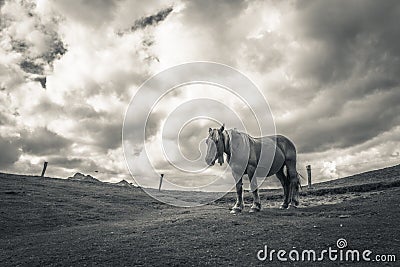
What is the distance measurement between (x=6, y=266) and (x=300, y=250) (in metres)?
8.25

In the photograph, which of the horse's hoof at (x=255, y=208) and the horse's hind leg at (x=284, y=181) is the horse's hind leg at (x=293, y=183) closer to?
the horse's hind leg at (x=284, y=181)

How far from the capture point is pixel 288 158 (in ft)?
49.6

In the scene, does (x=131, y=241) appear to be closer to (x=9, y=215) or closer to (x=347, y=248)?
(x=347, y=248)

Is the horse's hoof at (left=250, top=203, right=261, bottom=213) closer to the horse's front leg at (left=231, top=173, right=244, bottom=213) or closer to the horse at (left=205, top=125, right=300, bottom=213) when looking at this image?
the horse at (left=205, top=125, right=300, bottom=213)

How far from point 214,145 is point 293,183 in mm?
4359

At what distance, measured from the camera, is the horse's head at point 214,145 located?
1334cm

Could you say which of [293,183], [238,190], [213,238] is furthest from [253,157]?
[213,238]

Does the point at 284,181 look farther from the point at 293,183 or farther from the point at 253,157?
the point at 253,157

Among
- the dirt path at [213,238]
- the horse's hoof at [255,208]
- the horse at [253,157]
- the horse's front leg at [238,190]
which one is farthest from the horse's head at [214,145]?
the horse's hoof at [255,208]

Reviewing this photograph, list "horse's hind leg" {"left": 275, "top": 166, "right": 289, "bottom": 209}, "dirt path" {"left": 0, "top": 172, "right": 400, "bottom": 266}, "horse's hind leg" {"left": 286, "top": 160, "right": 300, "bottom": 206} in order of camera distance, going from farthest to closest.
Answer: "horse's hind leg" {"left": 275, "top": 166, "right": 289, "bottom": 209} < "horse's hind leg" {"left": 286, "top": 160, "right": 300, "bottom": 206} < "dirt path" {"left": 0, "top": 172, "right": 400, "bottom": 266}

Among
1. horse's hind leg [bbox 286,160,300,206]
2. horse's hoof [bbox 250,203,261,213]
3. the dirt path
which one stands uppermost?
horse's hind leg [bbox 286,160,300,206]

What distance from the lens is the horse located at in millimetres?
13516

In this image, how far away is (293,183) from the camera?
48.5ft

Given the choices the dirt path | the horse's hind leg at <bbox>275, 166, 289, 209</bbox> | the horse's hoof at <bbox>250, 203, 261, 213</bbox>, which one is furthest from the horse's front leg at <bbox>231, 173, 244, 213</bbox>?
the horse's hind leg at <bbox>275, 166, 289, 209</bbox>
